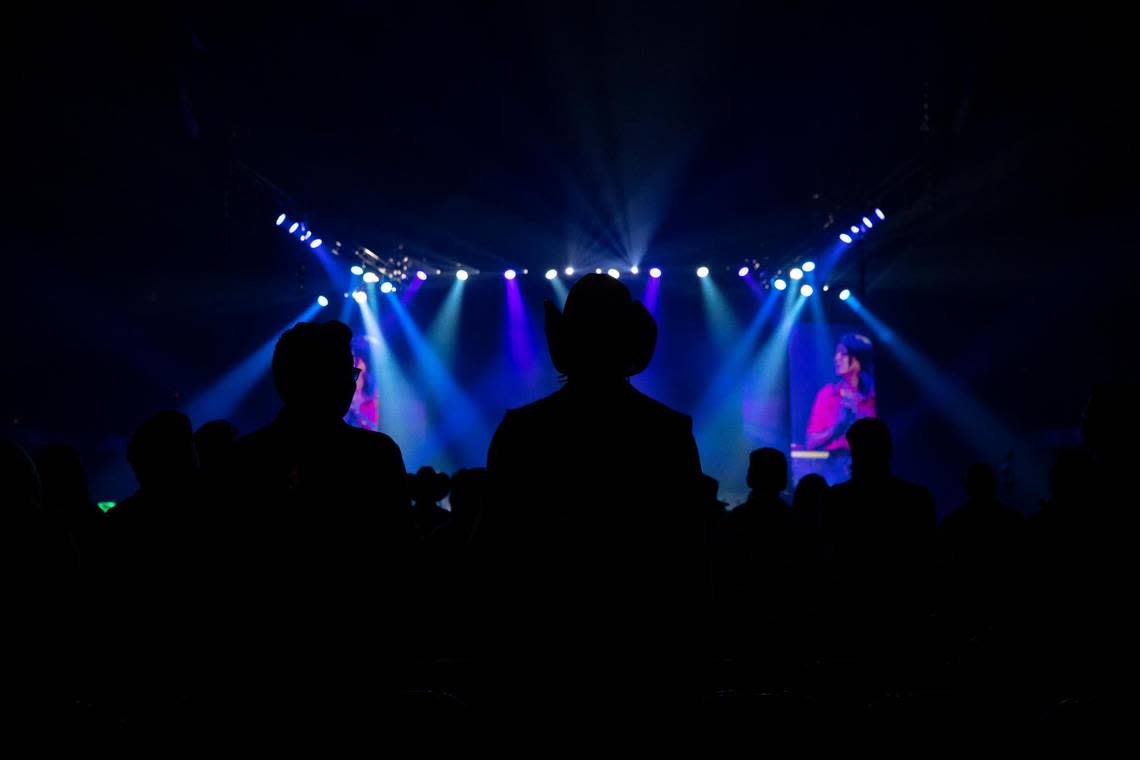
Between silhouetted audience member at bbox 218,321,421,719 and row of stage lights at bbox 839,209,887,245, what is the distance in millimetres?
10770

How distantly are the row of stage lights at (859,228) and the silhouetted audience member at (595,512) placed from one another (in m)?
10.6

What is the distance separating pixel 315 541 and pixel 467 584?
43 centimetres

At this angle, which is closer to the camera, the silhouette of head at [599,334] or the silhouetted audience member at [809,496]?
the silhouette of head at [599,334]

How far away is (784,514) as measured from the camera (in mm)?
4312

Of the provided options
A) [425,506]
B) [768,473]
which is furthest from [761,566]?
[425,506]

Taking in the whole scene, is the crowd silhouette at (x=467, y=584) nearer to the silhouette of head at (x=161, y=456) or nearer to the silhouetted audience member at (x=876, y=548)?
the silhouette of head at (x=161, y=456)

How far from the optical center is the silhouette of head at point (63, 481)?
10.6 ft

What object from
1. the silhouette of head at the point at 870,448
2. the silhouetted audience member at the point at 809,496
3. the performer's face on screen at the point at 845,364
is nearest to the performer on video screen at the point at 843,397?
the performer's face on screen at the point at 845,364

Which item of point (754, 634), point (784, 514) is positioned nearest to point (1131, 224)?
point (784, 514)

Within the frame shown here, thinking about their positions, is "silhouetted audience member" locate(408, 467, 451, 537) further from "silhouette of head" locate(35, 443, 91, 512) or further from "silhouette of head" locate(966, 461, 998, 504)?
"silhouette of head" locate(966, 461, 998, 504)

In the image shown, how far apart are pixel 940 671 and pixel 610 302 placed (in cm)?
182

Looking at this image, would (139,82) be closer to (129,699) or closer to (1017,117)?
(129,699)

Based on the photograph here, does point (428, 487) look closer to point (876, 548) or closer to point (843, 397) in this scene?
point (876, 548)

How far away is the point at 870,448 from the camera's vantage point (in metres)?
3.61
